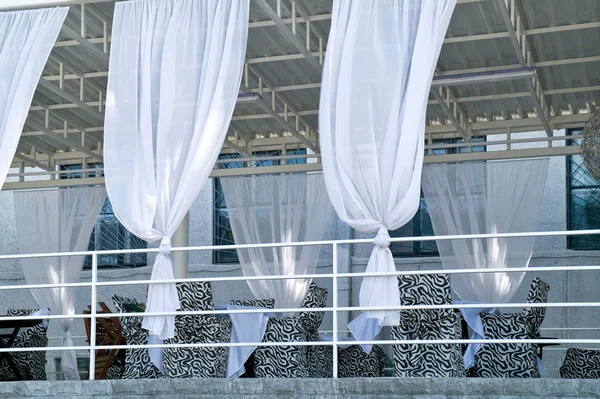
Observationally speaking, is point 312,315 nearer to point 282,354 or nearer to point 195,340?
point 282,354

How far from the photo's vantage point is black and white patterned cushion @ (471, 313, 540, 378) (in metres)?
6.00

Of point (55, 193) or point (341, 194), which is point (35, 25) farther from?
point (55, 193)

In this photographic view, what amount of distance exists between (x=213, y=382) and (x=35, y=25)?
284 centimetres

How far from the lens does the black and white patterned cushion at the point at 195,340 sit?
6026mm

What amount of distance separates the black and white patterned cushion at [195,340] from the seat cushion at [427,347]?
1.17 m

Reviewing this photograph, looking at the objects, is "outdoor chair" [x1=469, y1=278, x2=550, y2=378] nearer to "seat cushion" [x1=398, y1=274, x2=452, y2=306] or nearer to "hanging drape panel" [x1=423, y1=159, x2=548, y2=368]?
"seat cushion" [x1=398, y1=274, x2=452, y2=306]

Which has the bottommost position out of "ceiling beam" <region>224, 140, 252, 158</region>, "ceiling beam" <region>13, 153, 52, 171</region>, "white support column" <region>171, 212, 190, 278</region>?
"white support column" <region>171, 212, 190, 278</region>

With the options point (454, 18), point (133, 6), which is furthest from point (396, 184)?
point (454, 18)

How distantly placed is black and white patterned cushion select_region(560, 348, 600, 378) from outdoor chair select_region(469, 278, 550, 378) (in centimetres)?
92

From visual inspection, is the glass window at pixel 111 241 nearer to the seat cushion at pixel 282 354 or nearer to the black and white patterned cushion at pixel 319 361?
the black and white patterned cushion at pixel 319 361

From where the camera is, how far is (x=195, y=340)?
20.0 feet

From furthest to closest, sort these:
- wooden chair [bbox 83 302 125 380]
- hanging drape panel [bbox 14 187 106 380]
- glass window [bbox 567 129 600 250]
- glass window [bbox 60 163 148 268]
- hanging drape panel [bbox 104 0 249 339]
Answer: glass window [bbox 60 163 148 268], glass window [bbox 567 129 600 250], hanging drape panel [bbox 14 187 106 380], wooden chair [bbox 83 302 125 380], hanging drape panel [bbox 104 0 249 339]

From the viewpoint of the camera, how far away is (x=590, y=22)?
7.76m

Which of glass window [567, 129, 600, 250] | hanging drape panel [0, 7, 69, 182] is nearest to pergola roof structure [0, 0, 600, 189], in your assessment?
hanging drape panel [0, 7, 69, 182]
